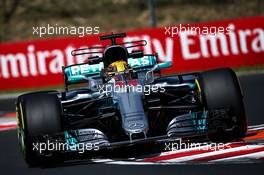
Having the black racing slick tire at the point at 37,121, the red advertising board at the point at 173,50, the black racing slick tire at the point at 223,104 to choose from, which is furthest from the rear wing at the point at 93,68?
the red advertising board at the point at 173,50

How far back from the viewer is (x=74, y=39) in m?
19.8

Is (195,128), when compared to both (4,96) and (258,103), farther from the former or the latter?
(4,96)

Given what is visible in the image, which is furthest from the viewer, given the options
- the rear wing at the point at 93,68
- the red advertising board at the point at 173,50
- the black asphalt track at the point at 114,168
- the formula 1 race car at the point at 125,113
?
the red advertising board at the point at 173,50

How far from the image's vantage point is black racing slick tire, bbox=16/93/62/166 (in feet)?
29.0

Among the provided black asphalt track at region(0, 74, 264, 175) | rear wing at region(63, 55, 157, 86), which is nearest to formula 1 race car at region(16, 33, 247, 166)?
black asphalt track at region(0, 74, 264, 175)

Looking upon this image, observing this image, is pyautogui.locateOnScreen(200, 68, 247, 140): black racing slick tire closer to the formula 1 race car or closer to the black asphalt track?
the formula 1 race car

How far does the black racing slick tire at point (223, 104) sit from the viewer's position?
8859 mm

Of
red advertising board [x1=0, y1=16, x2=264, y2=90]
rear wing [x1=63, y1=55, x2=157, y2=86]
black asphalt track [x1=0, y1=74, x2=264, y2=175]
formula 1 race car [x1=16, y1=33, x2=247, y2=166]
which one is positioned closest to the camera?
black asphalt track [x1=0, y1=74, x2=264, y2=175]

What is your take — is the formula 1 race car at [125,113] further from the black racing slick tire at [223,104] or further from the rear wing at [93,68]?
the rear wing at [93,68]

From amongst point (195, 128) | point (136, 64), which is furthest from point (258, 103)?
point (195, 128)

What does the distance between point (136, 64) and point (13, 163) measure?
2730 mm

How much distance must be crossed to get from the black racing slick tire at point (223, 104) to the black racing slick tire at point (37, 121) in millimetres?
1845

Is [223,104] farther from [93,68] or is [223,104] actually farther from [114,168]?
[93,68]

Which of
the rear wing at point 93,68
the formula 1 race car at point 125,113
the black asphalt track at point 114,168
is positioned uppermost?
the rear wing at point 93,68
